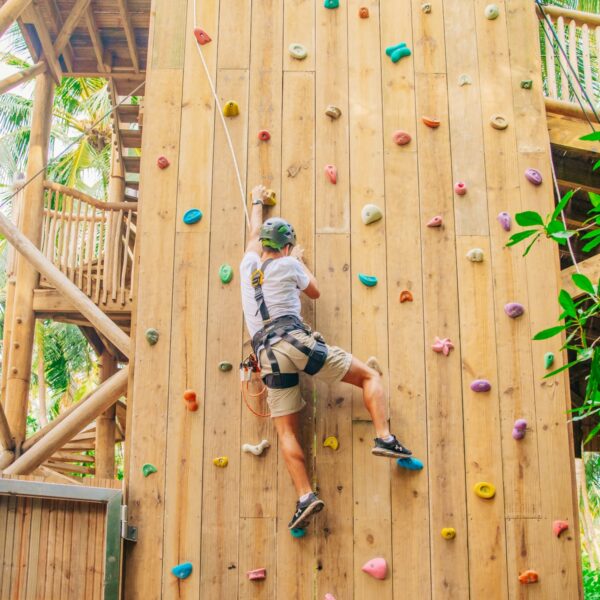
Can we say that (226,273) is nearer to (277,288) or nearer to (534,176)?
(277,288)

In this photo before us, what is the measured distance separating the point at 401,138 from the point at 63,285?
3717mm

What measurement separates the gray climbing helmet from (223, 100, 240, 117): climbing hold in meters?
0.95

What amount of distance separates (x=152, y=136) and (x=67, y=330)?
618 inches

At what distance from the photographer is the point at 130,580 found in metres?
4.21

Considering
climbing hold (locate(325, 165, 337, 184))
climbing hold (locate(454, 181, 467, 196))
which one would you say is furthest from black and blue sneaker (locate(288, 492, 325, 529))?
climbing hold (locate(454, 181, 467, 196))

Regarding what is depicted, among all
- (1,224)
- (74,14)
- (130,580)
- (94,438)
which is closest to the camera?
(130,580)

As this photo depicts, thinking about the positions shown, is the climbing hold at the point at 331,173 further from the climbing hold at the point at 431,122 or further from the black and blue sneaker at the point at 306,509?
the black and blue sneaker at the point at 306,509

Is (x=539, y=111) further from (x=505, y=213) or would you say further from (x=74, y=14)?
(x=74, y=14)

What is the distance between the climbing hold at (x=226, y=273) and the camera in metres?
4.62

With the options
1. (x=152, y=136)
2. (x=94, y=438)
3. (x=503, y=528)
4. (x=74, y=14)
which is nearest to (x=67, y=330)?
(x=94, y=438)

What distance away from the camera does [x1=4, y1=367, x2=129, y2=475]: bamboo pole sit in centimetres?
711

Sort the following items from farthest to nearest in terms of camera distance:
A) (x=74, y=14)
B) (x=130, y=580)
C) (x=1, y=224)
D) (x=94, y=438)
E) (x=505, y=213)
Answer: (x=94, y=438) < (x=74, y=14) < (x=1, y=224) < (x=505, y=213) < (x=130, y=580)

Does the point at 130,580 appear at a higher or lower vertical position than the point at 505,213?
lower

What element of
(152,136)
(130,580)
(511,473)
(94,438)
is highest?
(152,136)
